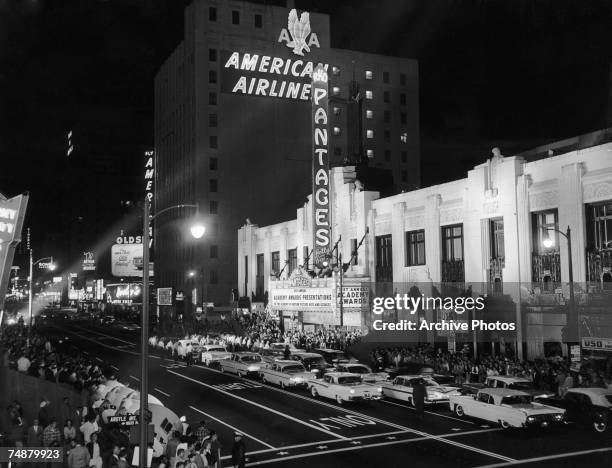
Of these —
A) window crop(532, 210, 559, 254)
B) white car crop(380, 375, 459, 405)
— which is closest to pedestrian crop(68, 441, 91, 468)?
white car crop(380, 375, 459, 405)

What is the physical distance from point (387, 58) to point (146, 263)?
83.0m

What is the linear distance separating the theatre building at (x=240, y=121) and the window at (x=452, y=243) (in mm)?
34166

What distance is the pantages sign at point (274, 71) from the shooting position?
7694cm

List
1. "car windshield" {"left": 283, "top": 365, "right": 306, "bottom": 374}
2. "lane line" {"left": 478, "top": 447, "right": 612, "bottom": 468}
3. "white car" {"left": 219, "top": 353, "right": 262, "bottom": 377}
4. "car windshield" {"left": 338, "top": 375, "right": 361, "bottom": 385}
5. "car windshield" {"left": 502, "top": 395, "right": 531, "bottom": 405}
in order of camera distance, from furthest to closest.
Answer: "white car" {"left": 219, "top": 353, "right": 262, "bottom": 377}
"car windshield" {"left": 283, "top": 365, "right": 306, "bottom": 374}
"car windshield" {"left": 338, "top": 375, "right": 361, "bottom": 385}
"car windshield" {"left": 502, "top": 395, "right": 531, "bottom": 405}
"lane line" {"left": 478, "top": 447, "right": 612, "bottom": 468}

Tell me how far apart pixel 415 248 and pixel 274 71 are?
40.3m

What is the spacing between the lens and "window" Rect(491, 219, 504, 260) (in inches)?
1548

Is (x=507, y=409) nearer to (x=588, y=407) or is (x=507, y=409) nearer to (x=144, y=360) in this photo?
(x=588, y=407)

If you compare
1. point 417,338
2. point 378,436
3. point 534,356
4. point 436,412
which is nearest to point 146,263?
point 378,436

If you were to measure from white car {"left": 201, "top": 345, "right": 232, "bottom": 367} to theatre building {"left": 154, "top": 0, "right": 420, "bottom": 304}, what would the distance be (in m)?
37.6

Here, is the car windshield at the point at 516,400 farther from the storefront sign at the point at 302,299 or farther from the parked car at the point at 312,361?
the storefront sign at the point at 302,299

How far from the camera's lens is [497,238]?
130 ft

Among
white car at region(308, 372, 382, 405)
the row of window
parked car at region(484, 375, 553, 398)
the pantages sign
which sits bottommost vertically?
white car at region(308, 372, 382, 405)

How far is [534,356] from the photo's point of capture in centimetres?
3641

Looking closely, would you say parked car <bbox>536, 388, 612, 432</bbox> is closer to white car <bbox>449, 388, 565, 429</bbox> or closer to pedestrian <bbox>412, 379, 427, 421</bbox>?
white car <bbox>449, 388, 565, 429</bbox>
